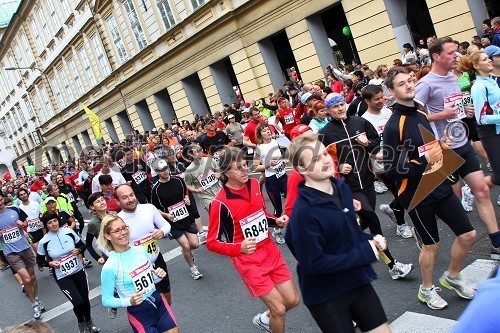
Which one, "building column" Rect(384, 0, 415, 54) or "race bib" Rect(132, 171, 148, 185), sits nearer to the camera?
"race bib" Rect(132, 171, 148, 185)

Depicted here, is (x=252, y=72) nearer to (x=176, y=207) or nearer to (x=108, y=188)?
(x=108, y=188)

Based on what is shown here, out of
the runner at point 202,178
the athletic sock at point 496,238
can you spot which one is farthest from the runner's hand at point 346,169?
the runner at point 202,178

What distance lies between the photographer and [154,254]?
5121 mm

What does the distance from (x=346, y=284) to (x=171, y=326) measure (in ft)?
5.92

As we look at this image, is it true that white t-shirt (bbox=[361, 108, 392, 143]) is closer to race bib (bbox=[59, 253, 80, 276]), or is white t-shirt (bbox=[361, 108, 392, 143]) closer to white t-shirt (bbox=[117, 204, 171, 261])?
white t-shirt (bbox=[117, 204, 171, 261])

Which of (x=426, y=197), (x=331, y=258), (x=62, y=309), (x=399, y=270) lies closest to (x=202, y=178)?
(x=62, y=309)

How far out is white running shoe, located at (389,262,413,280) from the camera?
479 cm

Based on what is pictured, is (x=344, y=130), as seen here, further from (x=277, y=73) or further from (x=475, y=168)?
(x=277, y=73)

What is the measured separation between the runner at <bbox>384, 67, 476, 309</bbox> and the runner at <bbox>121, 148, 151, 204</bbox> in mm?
7505

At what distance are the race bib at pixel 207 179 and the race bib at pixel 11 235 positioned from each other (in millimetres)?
3298

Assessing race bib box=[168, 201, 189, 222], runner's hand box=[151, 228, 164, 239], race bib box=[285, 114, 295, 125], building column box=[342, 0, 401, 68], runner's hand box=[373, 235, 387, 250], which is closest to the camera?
runner's hand box=[373, 235, 387, 250]

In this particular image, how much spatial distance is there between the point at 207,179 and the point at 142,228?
2629 millimetres

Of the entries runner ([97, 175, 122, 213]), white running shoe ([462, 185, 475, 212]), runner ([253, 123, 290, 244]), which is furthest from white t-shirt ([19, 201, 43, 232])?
white running shoe ([462, 185, 475, 212])

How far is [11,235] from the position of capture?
8055 millimetres
